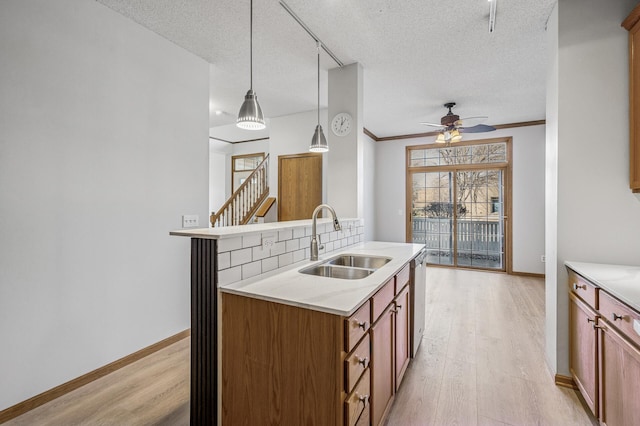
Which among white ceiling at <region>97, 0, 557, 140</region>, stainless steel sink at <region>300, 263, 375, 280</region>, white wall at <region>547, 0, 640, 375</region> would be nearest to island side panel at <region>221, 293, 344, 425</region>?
stainless steel sink at <region>300, 263, 375, 280</region>

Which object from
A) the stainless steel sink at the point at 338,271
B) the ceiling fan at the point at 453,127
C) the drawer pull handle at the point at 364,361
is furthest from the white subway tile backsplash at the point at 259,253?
the ceiling fan at the point at 453,127

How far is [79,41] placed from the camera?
7.10ft

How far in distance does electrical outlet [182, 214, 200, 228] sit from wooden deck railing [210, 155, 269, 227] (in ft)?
6.76

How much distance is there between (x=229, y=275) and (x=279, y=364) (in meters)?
0.49

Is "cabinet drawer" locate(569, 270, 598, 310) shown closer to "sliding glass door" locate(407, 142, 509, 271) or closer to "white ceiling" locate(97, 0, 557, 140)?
"white ceiling" locate(97, 0, 557, 140)

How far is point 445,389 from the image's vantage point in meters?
2.13

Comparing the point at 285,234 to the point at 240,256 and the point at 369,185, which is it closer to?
the point at 240,256

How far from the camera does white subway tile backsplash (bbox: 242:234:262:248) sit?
1.63 m

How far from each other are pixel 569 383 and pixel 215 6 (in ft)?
12.4

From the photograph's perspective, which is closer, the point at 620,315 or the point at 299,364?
the point at 299,364

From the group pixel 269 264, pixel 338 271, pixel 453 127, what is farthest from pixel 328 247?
pixel 453 127

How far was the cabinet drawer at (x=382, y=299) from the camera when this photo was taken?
Answer: 5.07ft

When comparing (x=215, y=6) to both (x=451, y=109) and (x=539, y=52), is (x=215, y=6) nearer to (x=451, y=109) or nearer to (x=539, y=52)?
(x=539, y=52)

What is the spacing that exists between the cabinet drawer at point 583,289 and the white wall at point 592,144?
101 millimetres
